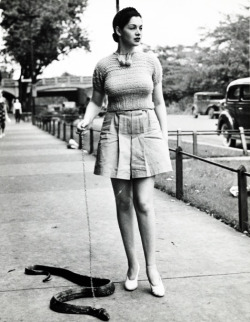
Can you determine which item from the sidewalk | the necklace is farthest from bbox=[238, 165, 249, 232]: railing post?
the necklace

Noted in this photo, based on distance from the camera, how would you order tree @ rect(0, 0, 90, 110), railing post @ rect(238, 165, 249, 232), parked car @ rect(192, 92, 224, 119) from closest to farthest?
railing post @ rect(238, 165, 249, 232) < parked car @ rect(192, 92, 224, 119) < tree @ rect(0, 0, 90, 110)

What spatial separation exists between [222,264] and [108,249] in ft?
3.58

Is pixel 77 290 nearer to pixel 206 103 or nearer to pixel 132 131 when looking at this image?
pixel 132 131

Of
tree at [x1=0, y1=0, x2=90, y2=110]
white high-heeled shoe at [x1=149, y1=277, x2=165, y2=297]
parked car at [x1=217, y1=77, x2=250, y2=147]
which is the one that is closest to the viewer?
white high-heeled shoe at [x1=149, y1=277, x2=165, y2=297]

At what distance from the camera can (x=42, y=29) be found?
197ft

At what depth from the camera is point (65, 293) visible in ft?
12.4

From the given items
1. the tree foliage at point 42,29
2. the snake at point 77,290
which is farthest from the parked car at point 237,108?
the tree foliage at point 42,29

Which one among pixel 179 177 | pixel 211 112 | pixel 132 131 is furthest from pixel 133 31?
pixel 211 112

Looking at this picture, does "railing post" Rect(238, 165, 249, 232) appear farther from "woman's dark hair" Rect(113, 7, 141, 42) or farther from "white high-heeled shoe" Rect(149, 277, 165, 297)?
"woman's dark hair" Rect(113, 7, 141, 42)

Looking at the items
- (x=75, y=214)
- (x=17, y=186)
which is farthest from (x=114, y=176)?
(x=17, y=186)

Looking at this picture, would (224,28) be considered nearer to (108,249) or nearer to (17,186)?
(17,186)

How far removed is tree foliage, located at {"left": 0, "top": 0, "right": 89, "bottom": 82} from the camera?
5812 cm

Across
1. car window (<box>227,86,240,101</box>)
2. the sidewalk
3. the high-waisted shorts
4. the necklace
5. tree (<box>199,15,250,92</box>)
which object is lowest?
the sidewalk

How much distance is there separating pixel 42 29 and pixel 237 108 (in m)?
46.3
